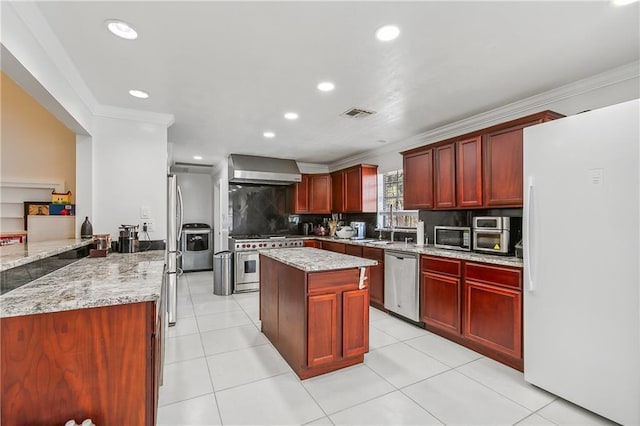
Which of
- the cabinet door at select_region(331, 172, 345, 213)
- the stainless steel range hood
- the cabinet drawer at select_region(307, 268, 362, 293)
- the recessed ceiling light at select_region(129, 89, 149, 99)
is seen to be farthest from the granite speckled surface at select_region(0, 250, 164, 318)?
the cabinet door at select_region(331, 172, 345, 213)

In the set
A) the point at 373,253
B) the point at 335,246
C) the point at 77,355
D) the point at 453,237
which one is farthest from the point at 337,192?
the point at 77,355

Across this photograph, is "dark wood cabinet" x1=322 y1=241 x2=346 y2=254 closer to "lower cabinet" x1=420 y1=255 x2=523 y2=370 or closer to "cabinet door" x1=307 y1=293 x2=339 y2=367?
"lower cabinet" x1=420 y1=255 x2=523 y2=370

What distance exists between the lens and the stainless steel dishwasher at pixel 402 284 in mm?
3488

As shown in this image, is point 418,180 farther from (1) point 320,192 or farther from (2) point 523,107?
(1) point 320,192

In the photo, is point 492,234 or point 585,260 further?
point 492,234

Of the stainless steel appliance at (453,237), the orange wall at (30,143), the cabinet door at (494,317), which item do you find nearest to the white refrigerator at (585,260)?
the cabinet door at (494,317)

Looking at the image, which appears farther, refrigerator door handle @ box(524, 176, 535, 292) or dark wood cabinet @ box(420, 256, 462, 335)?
dark wood cabinet @ box(420, 256, 462, 335)

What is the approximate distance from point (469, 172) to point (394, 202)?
178cm

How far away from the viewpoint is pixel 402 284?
3.65 meters

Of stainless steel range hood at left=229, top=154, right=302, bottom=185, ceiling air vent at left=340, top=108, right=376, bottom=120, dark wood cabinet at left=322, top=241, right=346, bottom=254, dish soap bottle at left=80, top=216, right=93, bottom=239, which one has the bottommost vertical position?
dark wood cabinet at left=322, top=241, right=346, bottom=254

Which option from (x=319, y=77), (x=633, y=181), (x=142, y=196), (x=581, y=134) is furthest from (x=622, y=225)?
(x=142, y=196)

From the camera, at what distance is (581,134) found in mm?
1985

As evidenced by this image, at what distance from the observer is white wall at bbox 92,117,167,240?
3170mm

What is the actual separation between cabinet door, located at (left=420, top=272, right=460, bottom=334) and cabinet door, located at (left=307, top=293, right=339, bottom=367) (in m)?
1.36
